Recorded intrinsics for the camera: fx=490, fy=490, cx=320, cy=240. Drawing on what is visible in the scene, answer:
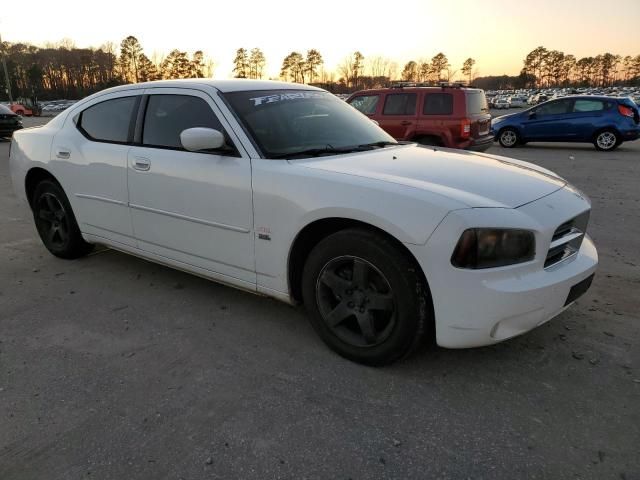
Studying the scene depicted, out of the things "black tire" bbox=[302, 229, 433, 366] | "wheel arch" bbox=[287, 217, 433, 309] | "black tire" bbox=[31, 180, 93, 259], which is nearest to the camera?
"black tire" bbox=[302, 229, 433, 366]

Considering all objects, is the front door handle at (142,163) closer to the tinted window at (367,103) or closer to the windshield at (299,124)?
the windshield at (299,124)

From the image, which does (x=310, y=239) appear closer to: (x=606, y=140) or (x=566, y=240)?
(x=566, y=240)

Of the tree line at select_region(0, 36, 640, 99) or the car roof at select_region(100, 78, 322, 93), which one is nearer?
the car roof at select_region(100, 78, 322, 93)

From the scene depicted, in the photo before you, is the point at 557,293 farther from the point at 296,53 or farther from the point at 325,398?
the point at 296,53

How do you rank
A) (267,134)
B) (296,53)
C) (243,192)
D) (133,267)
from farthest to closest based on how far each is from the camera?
(296,53) < (133,267) < (267,134) < (243,192)

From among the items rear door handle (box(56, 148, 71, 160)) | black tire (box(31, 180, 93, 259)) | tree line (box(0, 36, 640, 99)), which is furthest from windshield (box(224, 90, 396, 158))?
tree line (box(0, 36, 640, 99))

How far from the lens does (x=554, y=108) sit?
1435cm

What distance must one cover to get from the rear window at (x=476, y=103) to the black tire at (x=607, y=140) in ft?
17.2

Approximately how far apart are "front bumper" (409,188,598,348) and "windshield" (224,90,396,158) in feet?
3.95

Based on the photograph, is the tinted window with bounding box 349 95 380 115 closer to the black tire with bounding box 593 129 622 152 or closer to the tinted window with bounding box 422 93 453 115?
the tinted window with bounding box 422 93 453 115

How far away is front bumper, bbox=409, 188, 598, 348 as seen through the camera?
234cm

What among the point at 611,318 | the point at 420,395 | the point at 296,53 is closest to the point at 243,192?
the point at 420,395

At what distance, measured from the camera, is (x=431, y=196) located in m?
2.45

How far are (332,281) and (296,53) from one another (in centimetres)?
11216
